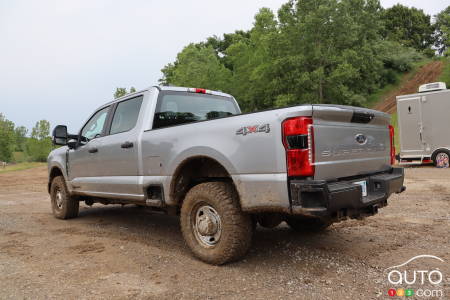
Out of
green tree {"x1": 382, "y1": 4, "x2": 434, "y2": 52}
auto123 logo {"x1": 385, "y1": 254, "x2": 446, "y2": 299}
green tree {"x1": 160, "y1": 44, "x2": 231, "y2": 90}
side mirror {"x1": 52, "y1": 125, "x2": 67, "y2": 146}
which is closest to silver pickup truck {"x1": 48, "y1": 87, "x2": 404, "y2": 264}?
auto123 logo {"x1": 385, "y1": 254, "x2": 446, "y2": 299}

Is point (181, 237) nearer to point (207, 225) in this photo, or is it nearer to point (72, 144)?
point (207, 225)

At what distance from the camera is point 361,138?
3574 mm

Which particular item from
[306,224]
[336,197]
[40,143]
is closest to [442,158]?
[306,224]

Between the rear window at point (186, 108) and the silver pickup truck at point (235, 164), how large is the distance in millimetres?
14

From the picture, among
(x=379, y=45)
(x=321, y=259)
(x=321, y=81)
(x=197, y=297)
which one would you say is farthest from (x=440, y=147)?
(x=379, y=45)

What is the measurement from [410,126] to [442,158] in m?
1.52

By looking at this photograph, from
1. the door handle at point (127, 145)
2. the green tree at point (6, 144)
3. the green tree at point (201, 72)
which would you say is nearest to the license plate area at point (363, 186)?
the door handle at point (127, 145)

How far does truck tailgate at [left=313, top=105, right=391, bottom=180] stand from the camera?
3.07m

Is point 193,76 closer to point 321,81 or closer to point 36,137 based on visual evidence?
point 321,81

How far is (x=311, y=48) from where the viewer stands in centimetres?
2897

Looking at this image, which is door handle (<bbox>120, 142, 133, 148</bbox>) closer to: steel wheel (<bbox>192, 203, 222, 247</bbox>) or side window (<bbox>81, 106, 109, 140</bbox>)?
side window (<bbox>81, 106, 109, 140</bbox>)

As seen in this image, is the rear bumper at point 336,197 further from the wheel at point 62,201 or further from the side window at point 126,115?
the wheel at point 62,201

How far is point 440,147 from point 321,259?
1105 centimetres

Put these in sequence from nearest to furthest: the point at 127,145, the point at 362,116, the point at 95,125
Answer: the point at 362,116 < the point at 127,145 < the point at 95,125
